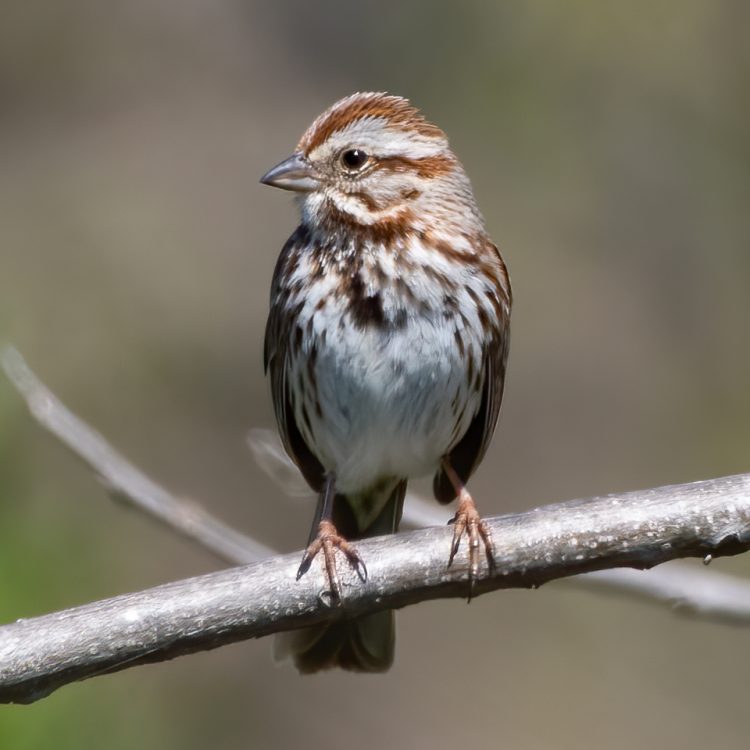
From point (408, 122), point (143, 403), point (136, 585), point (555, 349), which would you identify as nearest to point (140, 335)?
point (143, 403)

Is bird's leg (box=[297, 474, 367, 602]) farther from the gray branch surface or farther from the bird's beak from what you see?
the bird's beak

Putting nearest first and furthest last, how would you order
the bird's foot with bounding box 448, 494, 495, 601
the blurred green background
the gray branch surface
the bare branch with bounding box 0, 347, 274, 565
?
Result: 1. the gray branch surface
2. the bird's foot with bounding box 448, 494, 495, 601
3. the bare branch with bounding box 0, 347, 274, 565
4. the blurred green background

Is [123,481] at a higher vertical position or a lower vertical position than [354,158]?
lower

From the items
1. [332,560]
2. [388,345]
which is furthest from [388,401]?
[332,560]

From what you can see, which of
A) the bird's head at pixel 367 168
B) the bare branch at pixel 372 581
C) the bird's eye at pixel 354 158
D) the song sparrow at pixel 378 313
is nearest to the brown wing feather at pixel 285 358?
the song sparrow at pixel 378 313

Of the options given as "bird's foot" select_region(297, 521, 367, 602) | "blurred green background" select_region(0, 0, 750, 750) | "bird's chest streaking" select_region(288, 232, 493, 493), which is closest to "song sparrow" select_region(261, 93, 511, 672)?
"bird's chest streaking" select_region(288, 232, 493, 493)

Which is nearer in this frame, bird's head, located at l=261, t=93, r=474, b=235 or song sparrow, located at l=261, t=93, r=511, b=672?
song sparrow, located at l=261, t=93, r=511, b=672

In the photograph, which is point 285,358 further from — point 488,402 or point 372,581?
point 372,581
